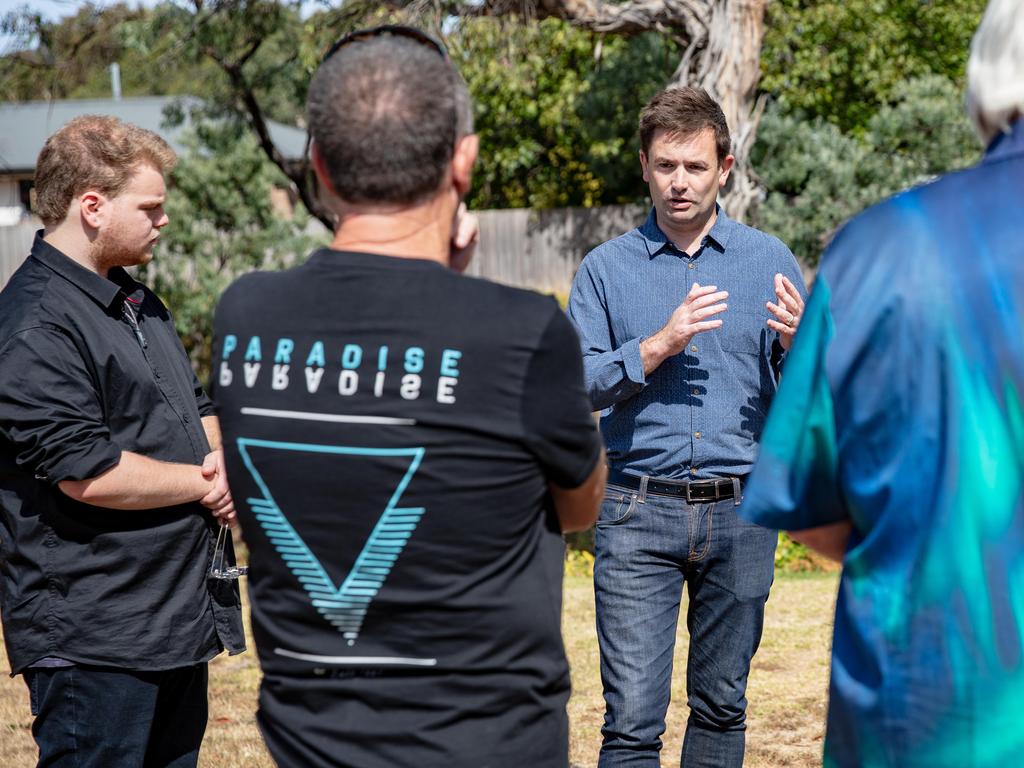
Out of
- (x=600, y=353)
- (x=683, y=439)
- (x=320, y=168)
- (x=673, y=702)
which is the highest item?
(x=320, y=168)

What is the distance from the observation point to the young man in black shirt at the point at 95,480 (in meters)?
2.70

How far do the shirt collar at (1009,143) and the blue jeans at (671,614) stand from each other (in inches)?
74.0

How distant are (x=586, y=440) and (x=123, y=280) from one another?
1.68 meters

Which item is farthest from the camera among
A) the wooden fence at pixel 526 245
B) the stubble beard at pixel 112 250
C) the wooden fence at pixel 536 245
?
the wooden fence at pixel 526 245

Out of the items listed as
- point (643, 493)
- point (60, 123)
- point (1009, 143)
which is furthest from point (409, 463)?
point (60, 123)

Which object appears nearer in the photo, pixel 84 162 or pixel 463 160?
pixel 463 160

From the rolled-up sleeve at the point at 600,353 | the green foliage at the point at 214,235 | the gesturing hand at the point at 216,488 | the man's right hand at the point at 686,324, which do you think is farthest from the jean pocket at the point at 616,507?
the green foliage at the point at 214,235

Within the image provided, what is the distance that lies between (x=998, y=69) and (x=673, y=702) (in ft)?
13.8

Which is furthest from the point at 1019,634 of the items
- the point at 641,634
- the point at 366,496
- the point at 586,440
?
the point at 641,634

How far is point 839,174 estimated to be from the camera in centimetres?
1338

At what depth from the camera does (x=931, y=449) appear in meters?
1.60

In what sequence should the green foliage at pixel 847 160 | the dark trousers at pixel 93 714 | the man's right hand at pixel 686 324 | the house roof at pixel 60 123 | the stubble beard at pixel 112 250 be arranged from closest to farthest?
the dark trousers at pixel 93 714 < the stubble beard at pixel 112 250 < the man's right hand at pixel 686 324 < the green foliage at pixel 847 160 < the house roof at pixel 60 123

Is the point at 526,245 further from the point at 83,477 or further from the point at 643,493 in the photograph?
the point at 83,477

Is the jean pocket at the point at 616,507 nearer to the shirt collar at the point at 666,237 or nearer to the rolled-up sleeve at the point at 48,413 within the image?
the shirt collar at the point at 666,237
